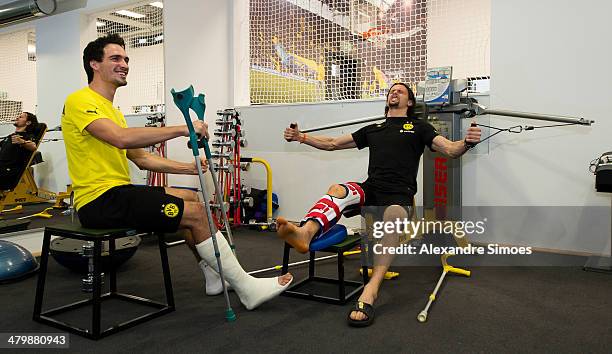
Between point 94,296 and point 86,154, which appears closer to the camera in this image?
Result: point 94,296

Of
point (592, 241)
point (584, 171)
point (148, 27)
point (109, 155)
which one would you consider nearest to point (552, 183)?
point (584, 171)

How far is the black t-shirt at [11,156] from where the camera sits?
3.57 meters

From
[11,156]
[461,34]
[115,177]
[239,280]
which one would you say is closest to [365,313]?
[239,280]

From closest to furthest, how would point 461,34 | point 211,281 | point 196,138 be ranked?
point 196,138 < point 211,281 < point 461,34

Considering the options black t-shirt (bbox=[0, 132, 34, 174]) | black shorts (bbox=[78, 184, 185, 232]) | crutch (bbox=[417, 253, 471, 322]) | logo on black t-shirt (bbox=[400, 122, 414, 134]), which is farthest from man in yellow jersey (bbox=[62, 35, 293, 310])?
black t-shirt (bbox=[0, 132, 34, 174])

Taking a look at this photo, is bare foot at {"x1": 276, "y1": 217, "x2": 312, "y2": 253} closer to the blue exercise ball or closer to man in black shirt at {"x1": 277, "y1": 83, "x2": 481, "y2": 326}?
man in black shirt at {"x1": 277, "y1": 83, "x2": 481, "y2": 326}

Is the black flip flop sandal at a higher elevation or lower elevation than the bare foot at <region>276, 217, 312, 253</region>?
lower

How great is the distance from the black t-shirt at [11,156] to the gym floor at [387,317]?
98 centimetres

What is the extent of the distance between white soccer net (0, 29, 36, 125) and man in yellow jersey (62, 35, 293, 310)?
194 cm

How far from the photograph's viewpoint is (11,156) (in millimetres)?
3596

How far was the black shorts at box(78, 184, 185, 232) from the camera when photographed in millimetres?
2168

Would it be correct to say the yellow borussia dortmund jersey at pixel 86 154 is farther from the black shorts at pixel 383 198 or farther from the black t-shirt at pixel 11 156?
the black t-shirt at pixel 11 156

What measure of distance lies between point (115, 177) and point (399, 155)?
1.67 meters

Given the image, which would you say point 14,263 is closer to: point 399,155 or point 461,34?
point 399,155
